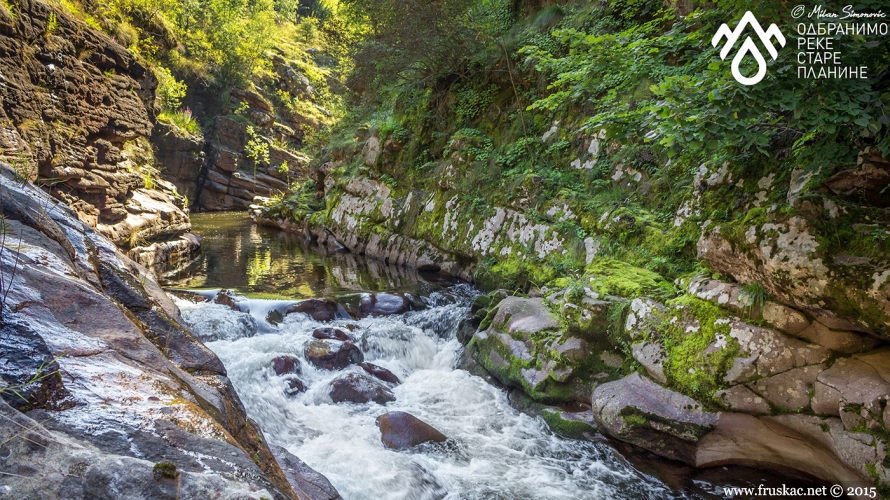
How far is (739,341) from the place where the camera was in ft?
14.9

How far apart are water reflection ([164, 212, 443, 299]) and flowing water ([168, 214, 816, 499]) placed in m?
0.20

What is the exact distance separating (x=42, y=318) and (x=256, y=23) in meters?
34.4

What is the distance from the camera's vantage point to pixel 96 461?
1.63 meters

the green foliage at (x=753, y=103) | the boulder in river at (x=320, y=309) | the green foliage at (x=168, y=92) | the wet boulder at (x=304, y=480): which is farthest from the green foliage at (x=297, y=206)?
the wet boulder at (x=304, y=480)

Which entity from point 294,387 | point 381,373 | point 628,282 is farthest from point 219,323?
point 628,282

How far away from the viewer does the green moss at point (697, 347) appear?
15.1 feet

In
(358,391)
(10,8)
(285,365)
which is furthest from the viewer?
(10,8)

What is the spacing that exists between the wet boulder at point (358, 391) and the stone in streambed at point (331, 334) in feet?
4.71

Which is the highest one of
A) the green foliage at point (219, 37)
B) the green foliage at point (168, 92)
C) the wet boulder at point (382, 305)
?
the green foliage at point (219, 37)

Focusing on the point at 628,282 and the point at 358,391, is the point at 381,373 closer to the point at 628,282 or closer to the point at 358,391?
the point at 358,391

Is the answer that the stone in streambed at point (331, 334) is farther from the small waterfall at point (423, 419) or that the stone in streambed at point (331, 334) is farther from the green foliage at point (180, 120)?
the green foliage at point (180, 120)

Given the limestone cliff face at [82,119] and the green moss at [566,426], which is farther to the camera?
the limestone cliff face at [82,119]

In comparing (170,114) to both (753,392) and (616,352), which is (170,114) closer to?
(616,352)

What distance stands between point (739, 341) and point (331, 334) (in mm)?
6093
